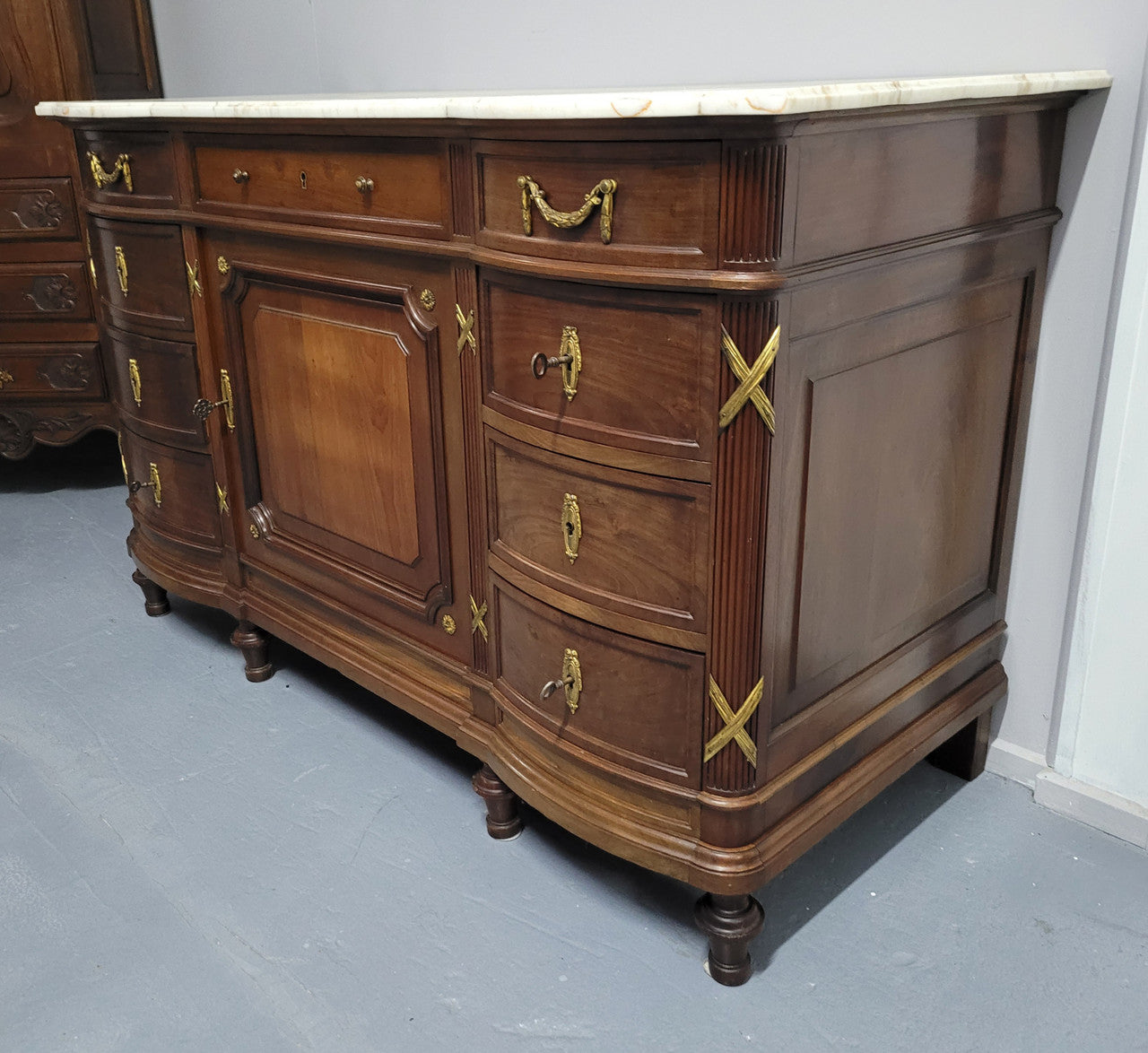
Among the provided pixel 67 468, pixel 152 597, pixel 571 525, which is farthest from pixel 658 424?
pixel 67 468

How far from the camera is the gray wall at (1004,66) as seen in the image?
142 cm

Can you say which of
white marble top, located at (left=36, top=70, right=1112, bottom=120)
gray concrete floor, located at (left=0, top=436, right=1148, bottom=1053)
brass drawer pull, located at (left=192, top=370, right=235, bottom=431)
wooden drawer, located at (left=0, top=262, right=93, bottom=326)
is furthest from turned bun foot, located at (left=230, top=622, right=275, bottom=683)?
wooden drawer, located at (left=0, top=262, right=93, bottom=326)

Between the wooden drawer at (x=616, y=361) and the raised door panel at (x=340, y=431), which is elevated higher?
the wooden drawer at (x=616, y=361)

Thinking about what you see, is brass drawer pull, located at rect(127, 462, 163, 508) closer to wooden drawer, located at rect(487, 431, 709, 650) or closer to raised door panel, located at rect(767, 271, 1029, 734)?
wooden drawer, located at rect(487, 431, 709, 650)

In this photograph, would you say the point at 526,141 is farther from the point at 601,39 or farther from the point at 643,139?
the point at 601,39

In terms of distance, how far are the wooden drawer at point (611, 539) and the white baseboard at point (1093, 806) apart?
75 cm

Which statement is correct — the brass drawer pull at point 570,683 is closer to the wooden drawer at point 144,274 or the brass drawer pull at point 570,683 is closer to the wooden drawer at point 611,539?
the wooden drawer at point 611,539

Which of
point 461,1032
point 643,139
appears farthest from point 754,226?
point 461,1032

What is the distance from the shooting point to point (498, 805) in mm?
1604

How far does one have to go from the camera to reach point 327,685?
6.84 feet

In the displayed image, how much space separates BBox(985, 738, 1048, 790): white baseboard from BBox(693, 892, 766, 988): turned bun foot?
590 millimetres

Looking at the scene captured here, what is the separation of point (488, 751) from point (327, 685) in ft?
2.00

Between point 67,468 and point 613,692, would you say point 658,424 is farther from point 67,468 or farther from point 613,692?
point 67,468

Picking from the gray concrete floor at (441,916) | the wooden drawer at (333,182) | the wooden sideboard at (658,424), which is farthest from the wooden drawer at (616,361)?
the gray concrete floor at (441,916)
